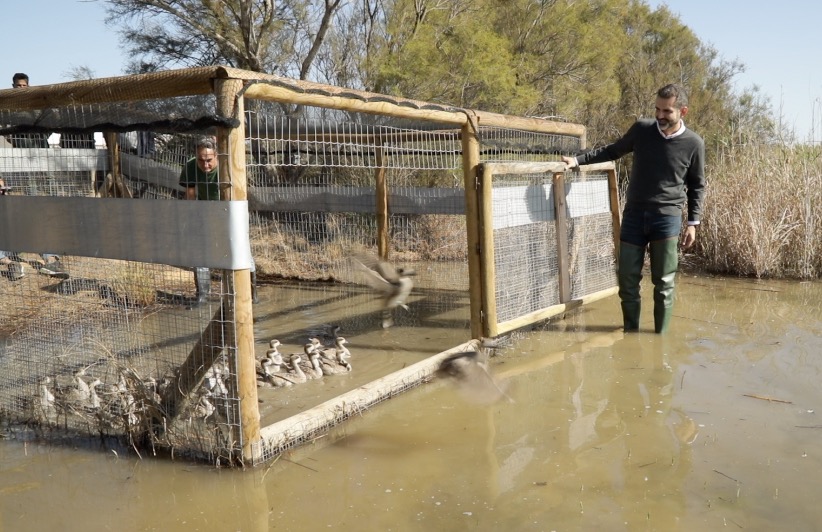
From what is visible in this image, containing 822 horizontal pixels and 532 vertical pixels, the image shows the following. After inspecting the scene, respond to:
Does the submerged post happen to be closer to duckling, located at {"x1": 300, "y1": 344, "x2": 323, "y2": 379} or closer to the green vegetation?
duckling, located at {"x1": 300, "y1": 344, "x2": 323, "y2": 379}

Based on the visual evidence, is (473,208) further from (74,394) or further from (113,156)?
(74,394)

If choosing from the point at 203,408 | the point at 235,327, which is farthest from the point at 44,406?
the point at 235,327

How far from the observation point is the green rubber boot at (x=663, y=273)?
6.70 m

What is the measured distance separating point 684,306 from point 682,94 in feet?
8.60

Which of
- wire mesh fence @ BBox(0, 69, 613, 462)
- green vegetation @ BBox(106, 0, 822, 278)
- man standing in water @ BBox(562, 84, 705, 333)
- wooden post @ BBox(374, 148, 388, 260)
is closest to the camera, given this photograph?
wire mesh fence @ BBox(0, 69, 613, 462)

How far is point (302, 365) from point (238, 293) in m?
2.00

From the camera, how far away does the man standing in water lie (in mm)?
6555

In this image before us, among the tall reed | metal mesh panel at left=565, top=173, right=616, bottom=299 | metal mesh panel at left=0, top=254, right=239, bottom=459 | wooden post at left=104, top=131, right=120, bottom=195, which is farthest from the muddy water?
the tall reed

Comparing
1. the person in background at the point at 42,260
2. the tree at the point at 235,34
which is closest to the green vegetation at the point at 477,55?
the tree at the point at 235,34

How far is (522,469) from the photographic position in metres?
4.09

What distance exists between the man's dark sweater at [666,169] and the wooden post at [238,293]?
4039 millimetres

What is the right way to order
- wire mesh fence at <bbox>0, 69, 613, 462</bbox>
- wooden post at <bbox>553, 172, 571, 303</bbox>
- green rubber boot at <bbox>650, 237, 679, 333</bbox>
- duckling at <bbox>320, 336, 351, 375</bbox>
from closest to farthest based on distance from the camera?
wire mesh fence at <bbox>0, 69, 613, 462</bbox>
duckling at <bbox>320, 336, 351, 375</bbox>
green rubber boot at <bbox>650, 237, 679, 333</bbox>
wooden post at <bbox>553, 172, 571, 303</bbox>

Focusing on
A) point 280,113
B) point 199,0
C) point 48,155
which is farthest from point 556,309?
point 199,0

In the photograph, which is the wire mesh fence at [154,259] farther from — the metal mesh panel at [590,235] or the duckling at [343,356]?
the duckling at [343,356]
